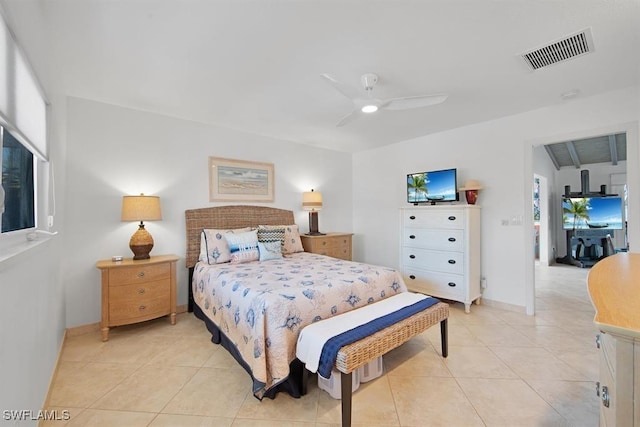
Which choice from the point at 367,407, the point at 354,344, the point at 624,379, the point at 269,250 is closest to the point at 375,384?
the point at 367,407

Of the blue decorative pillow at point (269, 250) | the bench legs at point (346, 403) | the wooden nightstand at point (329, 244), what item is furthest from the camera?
the wooden nightstand at point (329, 244)

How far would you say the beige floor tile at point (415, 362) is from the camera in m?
2.12

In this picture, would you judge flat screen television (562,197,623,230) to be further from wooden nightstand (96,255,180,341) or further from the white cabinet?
wooden nightstand (96,255,180,341)

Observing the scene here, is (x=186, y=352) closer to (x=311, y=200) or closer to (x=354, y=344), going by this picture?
(x=354, y=344)

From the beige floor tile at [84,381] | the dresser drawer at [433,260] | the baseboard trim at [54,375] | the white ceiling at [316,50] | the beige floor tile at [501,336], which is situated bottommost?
the beige floor tile at [501,336]

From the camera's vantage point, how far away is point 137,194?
3.20m

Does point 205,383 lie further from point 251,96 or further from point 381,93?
point 381,93

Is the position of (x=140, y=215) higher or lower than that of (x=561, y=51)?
lower

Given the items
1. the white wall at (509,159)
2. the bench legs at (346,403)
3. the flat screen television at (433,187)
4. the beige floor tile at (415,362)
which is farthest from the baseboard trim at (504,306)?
the bench legs at (346,403)

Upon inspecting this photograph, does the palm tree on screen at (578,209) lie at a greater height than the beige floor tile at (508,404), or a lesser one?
greater

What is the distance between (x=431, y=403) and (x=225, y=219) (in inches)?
122

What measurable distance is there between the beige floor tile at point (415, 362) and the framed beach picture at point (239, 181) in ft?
9.33

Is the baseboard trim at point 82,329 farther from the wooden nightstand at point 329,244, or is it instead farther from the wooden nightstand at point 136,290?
the wooden nightstand at point 329,244

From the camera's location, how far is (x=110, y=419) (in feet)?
5.41
